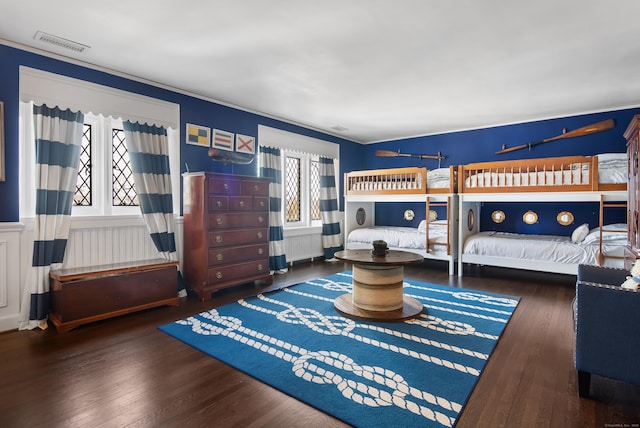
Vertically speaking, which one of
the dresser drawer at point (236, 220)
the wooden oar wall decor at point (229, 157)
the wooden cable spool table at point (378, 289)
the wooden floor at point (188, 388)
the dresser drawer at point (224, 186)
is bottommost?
the wooden floor at point (188, 388)

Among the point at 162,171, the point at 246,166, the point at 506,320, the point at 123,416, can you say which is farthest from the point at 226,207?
A: the point at 506,320

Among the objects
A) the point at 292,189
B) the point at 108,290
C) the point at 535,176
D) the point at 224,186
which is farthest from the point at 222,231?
the point at 535,176

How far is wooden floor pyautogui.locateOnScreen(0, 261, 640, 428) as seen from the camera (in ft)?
5.42

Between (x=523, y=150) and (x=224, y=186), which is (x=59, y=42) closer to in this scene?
(x=224, y=186)

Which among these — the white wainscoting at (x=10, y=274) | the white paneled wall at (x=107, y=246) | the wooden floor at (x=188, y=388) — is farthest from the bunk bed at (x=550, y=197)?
the white wainscoting at (x=10, y=274)

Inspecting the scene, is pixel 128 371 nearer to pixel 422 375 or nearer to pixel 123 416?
pixel 123 416

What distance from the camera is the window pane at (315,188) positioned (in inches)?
243

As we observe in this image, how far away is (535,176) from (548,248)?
3.09 feet

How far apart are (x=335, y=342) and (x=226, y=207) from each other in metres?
2.10

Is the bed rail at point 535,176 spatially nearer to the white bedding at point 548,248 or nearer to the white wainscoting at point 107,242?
the white bedding at point 548,248

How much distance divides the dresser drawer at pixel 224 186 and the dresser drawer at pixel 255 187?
8 cm

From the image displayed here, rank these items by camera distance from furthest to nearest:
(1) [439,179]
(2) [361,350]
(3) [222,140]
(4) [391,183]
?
(4) [391,183], (1) [439,179], (3) [222,140], (2) [361,350]

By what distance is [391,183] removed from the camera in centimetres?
558

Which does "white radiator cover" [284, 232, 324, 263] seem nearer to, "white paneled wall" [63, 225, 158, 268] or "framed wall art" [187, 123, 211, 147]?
"framed wall art" [187, 123, 211, 147]
